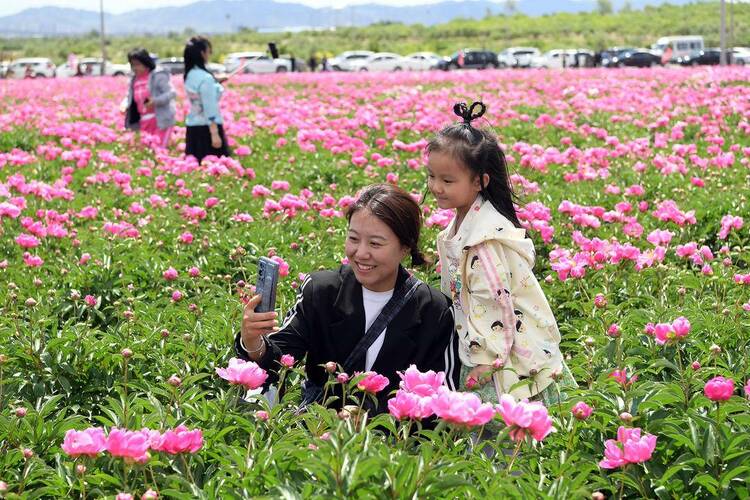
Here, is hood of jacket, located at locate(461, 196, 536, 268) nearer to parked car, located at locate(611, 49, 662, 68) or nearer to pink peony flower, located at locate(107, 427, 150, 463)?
pink peony flower, located at locate(107, 427, 150, 463)

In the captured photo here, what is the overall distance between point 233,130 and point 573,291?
683cm

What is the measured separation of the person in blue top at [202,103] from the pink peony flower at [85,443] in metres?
6.73

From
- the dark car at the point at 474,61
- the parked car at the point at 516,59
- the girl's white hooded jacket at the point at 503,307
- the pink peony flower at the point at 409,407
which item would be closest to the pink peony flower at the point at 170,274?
the girl's white hooded jacket at the point at 503,307

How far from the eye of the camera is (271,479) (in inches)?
91.9

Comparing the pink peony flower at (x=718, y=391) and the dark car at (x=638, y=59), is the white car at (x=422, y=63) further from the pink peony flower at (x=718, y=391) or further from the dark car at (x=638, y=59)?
the pink peony flower at (x=718, y=391)

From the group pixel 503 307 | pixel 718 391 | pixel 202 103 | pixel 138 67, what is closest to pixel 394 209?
pixel 503 307

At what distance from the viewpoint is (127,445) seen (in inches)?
86.6

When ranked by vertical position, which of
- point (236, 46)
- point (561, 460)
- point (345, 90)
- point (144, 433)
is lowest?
point (561, 460)

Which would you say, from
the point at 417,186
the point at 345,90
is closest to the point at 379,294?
the point at 417,186

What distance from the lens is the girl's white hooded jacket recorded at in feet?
10.8

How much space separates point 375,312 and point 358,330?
0.29 feet

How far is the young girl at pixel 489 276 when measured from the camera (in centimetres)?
329

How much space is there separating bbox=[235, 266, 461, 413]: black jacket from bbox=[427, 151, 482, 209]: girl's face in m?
0.31

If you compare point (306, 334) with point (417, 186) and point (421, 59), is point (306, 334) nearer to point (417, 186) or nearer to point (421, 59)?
point (417, 186)
